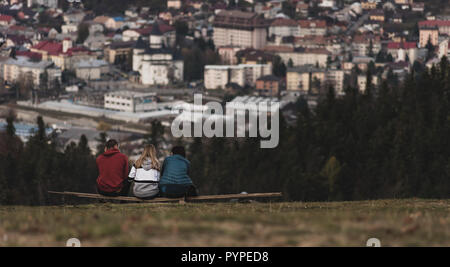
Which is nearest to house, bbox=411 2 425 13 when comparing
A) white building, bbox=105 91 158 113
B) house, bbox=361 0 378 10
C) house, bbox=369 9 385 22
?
house, bbox=369 9 385 22

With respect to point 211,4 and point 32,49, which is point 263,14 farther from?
point 32,49

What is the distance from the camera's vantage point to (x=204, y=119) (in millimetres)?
45062

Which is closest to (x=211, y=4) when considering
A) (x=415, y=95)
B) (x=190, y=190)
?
(x=415, y=95)

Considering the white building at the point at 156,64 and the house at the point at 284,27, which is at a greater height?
the house at the point at 284,27

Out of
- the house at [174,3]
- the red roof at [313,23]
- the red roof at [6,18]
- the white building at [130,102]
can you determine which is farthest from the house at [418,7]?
the white building at [130,102]

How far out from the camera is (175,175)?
24.8 feet

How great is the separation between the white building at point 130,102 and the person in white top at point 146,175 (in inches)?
1741

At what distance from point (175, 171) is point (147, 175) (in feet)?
0.72

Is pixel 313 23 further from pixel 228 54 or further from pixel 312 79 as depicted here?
pixel 312 79

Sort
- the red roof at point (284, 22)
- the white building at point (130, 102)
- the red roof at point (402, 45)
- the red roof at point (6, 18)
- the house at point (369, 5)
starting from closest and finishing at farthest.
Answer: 1. the white building at point (130, 102)
2. the red roof at point (402, 45)
3. the red roof at point (6, 18)
4. the red roof at point (284, 22)
5. the house at point (369, 5)

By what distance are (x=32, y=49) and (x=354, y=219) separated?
67.4 m

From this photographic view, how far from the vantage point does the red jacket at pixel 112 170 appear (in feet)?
25.3

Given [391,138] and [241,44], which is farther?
[241,44]

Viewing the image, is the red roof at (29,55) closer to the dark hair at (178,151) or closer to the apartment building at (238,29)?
the apartment building at (238,29)
